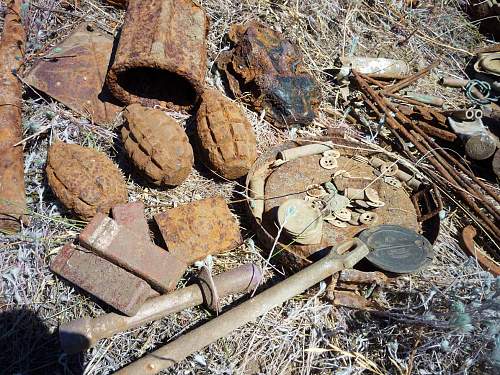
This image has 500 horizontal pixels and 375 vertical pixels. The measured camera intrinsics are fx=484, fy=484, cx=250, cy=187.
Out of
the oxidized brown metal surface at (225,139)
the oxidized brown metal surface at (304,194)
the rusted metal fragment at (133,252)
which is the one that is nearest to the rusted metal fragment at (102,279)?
the rusted metal fragment at (133,252)

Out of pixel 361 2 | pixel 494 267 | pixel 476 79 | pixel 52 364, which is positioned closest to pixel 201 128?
pixel 52 364

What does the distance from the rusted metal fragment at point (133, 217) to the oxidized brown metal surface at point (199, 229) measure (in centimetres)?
10

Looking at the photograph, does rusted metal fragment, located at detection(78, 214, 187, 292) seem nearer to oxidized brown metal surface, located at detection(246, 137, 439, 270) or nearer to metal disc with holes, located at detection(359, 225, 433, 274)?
oxidized brown metal surface, located at detection(246, 137, 439, 270)

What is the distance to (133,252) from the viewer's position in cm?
269

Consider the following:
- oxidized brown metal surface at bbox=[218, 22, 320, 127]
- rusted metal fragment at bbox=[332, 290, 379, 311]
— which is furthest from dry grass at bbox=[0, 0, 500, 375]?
oxidized brown metal surface at bbox=[218, 22, 320, 127]

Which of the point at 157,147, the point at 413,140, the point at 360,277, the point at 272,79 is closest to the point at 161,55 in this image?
the point at 157,147

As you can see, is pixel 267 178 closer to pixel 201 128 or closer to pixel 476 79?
pixel 201 128

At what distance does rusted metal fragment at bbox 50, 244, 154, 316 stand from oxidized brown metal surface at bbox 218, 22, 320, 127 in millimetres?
1683

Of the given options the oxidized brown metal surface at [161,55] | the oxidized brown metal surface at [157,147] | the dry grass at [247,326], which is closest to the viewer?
the dry grass at [247,326]

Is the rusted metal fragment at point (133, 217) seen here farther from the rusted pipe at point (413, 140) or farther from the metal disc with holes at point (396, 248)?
the rusted pipe at point (413, 140)

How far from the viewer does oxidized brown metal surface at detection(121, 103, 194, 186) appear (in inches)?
116

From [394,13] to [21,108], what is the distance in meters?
3.69

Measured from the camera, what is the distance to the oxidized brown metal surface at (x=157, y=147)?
9.67 feet

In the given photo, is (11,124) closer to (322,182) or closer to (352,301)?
(322,182)
